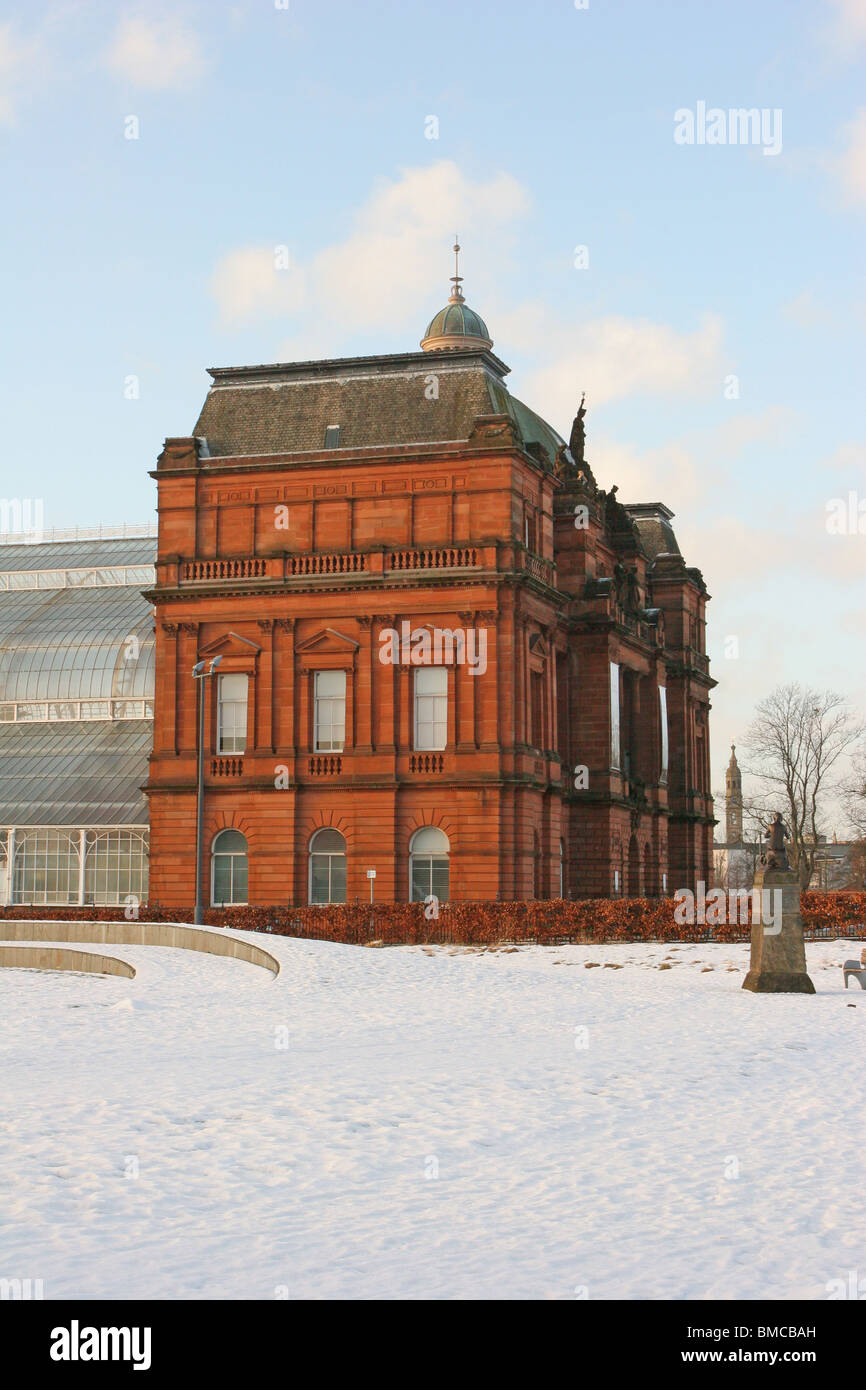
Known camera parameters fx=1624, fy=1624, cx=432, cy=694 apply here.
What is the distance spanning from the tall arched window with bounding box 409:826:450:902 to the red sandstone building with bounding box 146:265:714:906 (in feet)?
0.25

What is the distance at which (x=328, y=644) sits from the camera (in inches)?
2232

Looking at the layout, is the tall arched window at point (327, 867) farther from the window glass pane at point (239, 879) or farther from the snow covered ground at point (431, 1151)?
the snow covered ground at point (431, 1151)

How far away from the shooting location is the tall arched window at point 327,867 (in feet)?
183

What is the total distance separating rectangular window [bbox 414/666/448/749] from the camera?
5575 cm

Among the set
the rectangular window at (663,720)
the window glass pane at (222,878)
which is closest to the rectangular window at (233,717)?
the window glass pane at (222,878)

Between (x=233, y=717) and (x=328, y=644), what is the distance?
4469mm

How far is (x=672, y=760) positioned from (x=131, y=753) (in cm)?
2788

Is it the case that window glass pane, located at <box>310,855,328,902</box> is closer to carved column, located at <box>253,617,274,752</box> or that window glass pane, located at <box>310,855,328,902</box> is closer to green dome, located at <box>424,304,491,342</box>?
carved column, located at <box>253,617,274,752</box>

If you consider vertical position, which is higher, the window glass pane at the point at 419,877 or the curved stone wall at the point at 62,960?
the window glass pane at the point at 419,877

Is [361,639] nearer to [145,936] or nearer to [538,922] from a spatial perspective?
[538,922]

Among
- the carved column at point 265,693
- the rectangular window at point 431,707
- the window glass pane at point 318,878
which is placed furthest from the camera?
the carved column at point 265,693

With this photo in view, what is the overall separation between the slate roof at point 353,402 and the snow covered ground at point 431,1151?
115ft

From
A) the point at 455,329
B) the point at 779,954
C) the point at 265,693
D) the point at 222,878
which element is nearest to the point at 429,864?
the point at 222,878

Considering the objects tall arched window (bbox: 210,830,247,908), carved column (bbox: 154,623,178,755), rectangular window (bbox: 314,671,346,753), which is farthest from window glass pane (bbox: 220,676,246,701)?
tall arched window (bbox: 210,830,247,908)
